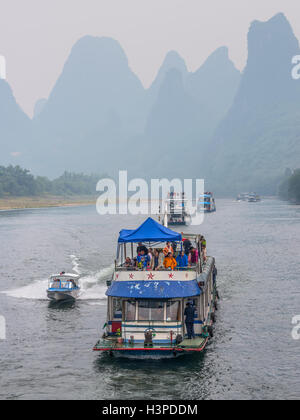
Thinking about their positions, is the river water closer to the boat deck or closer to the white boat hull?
the white boat hull

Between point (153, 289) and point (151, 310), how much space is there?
121 centimetres

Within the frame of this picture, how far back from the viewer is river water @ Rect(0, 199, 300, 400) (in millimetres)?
28375

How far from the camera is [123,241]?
34250 millimetres

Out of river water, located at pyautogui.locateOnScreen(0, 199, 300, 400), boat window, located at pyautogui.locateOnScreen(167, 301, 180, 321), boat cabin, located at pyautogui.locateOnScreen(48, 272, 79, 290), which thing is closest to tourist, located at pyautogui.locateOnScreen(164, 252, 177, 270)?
boat window, located at pyautogui.locateOnScreen(167, 301, 180, 321)

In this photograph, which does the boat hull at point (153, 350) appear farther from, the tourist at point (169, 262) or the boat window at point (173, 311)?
the tourist at point (169, 262)

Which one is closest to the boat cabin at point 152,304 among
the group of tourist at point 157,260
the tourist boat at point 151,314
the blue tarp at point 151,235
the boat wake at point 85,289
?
the tourist boat at point 151,314

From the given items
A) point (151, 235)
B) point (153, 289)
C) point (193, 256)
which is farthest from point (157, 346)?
point (151, 235)

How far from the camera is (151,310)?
3078cm

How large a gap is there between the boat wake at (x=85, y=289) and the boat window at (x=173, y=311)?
1723 centimetres

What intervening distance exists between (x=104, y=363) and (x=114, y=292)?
4.05 meters

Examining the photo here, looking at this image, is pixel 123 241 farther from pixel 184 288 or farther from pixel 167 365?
pixel 167 365
